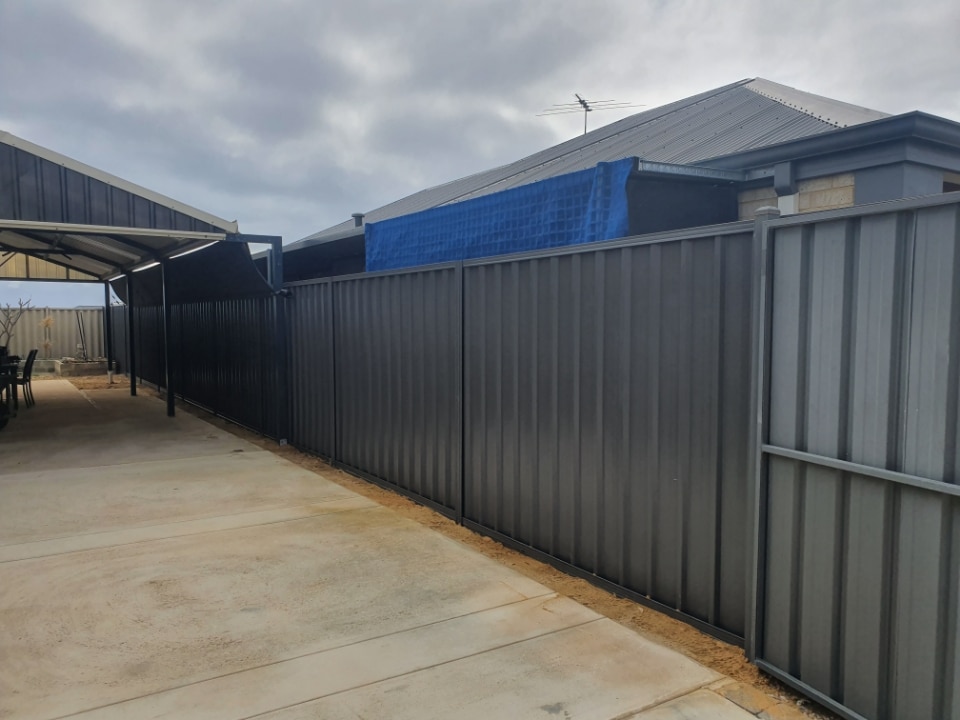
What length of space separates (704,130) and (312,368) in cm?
529

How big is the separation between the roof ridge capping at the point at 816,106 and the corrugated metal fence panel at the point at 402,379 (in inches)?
151

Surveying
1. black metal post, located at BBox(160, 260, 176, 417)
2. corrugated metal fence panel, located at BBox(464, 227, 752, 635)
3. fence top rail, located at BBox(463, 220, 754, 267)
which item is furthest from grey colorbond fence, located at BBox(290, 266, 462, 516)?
black metal post, located at BBox(160, 260, 176, 417)

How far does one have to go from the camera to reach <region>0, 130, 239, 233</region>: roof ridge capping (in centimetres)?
776

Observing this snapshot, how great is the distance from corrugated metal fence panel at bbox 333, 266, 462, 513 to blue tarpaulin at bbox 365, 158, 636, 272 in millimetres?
1023

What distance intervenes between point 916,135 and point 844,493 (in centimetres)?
370

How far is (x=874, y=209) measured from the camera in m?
2.55

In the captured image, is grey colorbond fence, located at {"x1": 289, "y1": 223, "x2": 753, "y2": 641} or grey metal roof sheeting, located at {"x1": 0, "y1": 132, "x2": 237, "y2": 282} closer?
grey colorbond fence, located at {"x1": 289, "y1": 223, "x2": 753, "y2": 641}

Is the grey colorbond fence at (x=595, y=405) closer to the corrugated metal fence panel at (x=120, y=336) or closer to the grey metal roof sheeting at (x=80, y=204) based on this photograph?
the grey metal roof sheeting at (x=80, y=204)

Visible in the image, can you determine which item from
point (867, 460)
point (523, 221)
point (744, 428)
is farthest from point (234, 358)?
point (867, 460)

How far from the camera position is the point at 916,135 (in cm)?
505

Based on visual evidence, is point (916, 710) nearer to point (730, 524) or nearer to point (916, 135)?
point (730, 524)

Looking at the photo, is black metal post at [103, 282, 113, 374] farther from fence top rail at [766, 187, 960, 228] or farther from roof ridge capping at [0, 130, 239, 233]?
fence top rail at [766, 187, 960, 228]

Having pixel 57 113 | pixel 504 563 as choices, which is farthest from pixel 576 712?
pixel 57 113

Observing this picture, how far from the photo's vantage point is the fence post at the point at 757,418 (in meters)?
3.00
